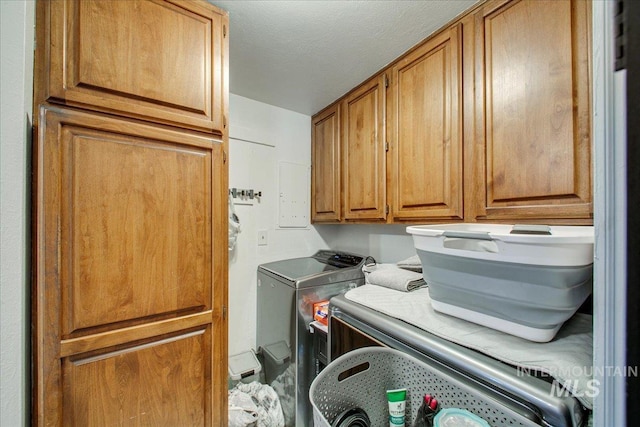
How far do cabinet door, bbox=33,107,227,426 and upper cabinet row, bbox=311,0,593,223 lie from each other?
94 cm

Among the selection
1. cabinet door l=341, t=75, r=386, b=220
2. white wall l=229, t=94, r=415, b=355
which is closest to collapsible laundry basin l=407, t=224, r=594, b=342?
cabinet door l=341, t=75, r=386, b=220

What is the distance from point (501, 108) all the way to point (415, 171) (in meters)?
0.43

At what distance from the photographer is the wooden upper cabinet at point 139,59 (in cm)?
74

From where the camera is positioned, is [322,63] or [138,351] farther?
[322,63]

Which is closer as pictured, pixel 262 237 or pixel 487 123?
pixel 487 123

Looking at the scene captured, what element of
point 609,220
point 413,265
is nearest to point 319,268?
point 413,265

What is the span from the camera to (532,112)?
2.85 feet

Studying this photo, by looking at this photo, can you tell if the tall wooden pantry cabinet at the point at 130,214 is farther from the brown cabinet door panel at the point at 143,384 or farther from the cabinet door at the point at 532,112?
the cabinet door at the point at 532,112

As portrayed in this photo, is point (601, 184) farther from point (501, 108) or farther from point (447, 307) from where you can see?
point (501, 108)

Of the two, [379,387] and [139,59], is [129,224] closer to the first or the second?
[139,59]

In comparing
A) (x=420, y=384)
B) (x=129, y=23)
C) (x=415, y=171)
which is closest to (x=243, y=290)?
(x=420, y=384)

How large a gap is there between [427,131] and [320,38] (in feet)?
2.36

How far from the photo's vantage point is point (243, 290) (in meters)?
1.82

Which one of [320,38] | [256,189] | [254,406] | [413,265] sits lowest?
[254,406]
